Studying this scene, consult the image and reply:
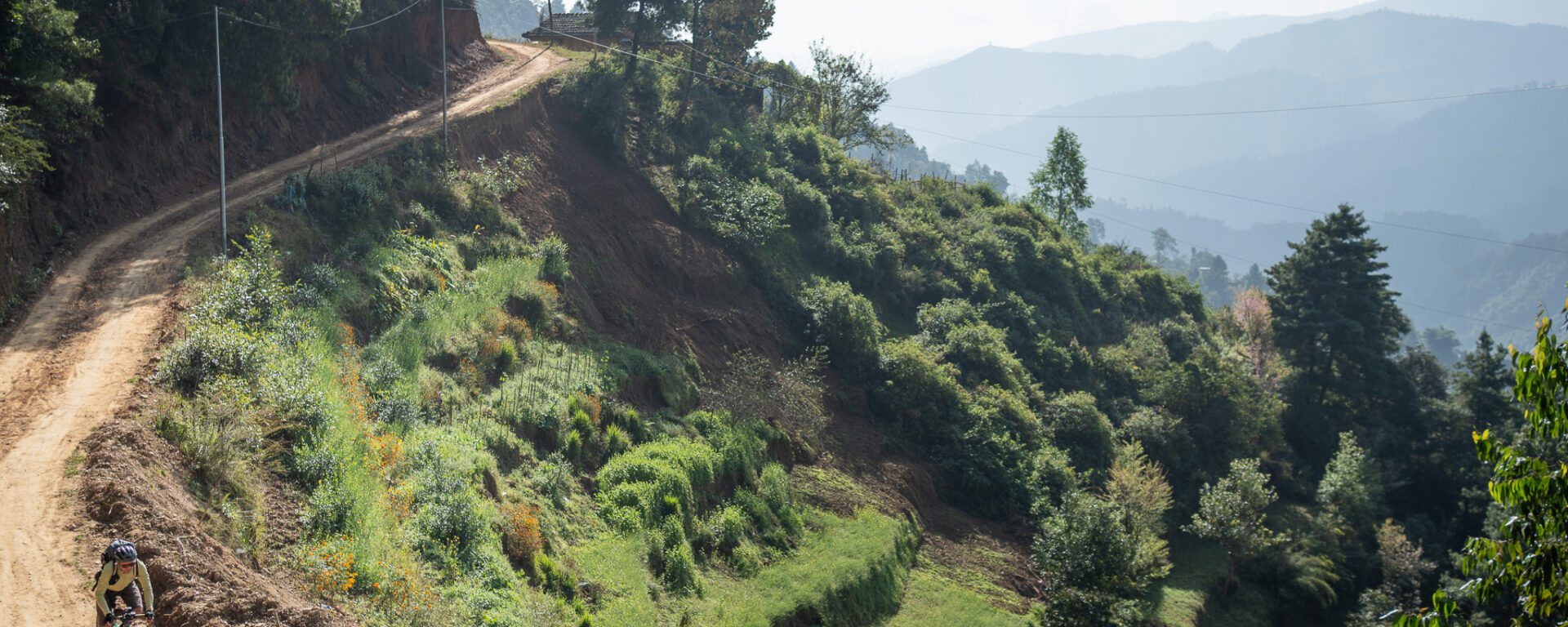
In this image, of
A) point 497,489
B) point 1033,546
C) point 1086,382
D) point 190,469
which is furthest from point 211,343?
point 1086,382

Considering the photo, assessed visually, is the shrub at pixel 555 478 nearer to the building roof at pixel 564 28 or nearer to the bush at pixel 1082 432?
the bush at pixel 1082 432

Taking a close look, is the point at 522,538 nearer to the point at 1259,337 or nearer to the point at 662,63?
the point at 662,63

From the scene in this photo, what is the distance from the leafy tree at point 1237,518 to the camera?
81.8ft

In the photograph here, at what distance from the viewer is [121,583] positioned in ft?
24.7

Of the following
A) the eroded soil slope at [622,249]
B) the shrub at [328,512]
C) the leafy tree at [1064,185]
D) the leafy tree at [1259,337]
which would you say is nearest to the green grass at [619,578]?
the shrub at [328,512]

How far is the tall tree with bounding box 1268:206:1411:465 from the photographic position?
1548 inches

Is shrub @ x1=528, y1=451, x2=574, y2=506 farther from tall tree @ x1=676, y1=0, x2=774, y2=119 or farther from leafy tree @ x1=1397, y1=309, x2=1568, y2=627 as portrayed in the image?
tall tree @ x1=676, y1=0, x2=774, y2=119

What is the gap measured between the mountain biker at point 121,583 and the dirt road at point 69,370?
94 centimetres

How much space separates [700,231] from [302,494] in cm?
2038

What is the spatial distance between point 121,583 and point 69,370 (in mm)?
Result: 6669

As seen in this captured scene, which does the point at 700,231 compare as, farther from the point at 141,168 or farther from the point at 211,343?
the point at 211,343

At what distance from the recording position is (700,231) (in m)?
30.8

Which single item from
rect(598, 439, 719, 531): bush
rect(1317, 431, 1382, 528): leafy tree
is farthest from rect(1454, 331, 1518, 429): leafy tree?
rect(598, 439, 719, 531): bush

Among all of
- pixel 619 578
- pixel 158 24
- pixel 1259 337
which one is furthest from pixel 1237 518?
pixel 158 24
